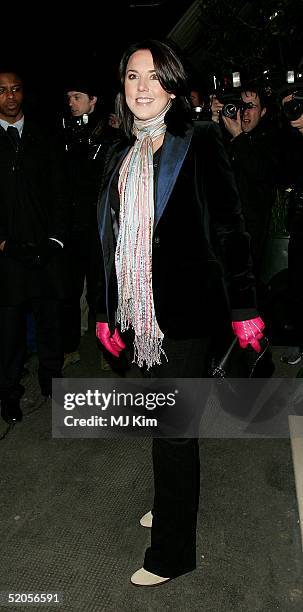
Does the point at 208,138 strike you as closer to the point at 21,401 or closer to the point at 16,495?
the point at 16,495

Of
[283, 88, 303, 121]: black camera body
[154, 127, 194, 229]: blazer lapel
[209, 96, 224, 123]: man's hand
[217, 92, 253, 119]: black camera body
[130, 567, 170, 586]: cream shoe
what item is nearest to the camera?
[154, 127, 194, 229]: blazer lapel

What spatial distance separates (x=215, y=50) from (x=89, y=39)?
591cm

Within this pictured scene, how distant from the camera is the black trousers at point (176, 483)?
2.03 meters

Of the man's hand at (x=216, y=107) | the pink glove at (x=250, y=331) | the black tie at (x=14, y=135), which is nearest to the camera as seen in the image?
the pink glove at (x=250, y=331)

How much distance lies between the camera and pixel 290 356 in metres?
4.11

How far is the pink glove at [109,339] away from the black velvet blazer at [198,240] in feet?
1.06

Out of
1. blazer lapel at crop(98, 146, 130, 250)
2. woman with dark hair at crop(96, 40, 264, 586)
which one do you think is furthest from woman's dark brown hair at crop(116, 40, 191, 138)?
blazer lapel at crop(98, 146, 130, 250)

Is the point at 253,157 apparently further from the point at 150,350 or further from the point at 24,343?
the point at 150,350

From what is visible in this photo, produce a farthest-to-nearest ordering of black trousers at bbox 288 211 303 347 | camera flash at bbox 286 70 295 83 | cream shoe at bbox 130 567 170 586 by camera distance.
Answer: black trousers at bbox 288 211 303 347 < camera flash at bbox 286 70 295 83 < cream shoe at bbox 130 567 170 586

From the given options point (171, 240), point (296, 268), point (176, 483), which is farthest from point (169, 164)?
point (296, 268)

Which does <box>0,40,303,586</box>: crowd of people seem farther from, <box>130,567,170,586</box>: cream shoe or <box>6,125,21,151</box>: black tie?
<box>6,125,21,151</box>: black tie

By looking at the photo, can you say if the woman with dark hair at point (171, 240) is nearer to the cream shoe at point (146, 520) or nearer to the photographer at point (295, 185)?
the cream shoe at point (146, 520)

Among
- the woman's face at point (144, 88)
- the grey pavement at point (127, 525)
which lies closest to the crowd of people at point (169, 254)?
the woman's face at point (144, 88)

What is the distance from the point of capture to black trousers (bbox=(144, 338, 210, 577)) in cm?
203
